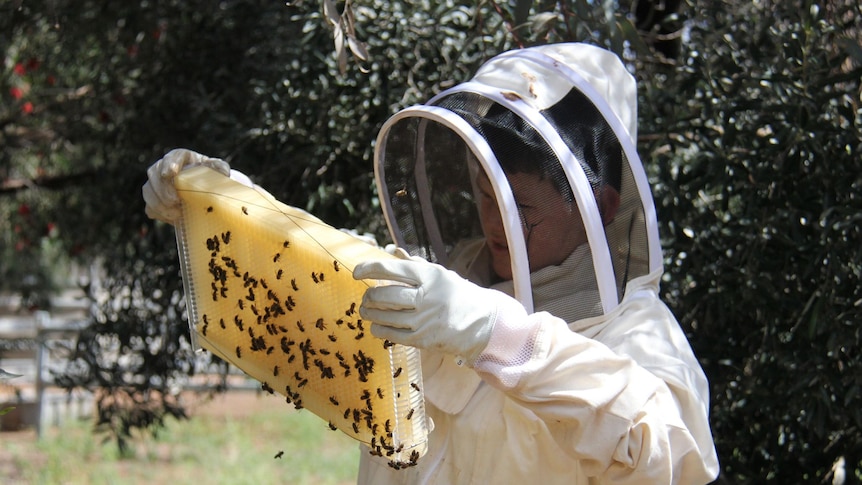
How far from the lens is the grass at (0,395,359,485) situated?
21.3 ft

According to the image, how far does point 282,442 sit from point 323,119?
5.07 metres

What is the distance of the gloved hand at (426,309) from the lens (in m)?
1.53

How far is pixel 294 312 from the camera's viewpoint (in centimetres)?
182

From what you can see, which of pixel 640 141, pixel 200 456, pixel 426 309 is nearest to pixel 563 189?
pixel 426 309

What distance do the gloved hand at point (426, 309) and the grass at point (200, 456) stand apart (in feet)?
16.1

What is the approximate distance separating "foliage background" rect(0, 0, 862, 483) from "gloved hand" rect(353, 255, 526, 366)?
0.95 metres

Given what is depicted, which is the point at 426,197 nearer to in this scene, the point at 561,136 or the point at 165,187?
the point at 561,136

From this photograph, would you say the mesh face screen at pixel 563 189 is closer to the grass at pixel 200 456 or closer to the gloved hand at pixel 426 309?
the gloved hand at pixel 426 309

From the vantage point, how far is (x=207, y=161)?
211cm

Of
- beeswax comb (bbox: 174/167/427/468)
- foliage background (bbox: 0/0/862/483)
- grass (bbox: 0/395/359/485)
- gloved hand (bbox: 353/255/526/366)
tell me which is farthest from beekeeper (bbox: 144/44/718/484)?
grass (bbox: 0/395/359/485)

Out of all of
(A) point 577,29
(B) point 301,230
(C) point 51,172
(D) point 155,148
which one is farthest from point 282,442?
(B) point 301,230

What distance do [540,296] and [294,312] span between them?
51cm

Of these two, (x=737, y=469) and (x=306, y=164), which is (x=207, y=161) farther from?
(x=737, y=469)

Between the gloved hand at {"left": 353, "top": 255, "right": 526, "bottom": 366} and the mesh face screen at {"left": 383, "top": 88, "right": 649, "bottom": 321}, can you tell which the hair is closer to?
the mesh face screen at {"left": 383, "top": 88, "right": 649, "bottom": 321}
